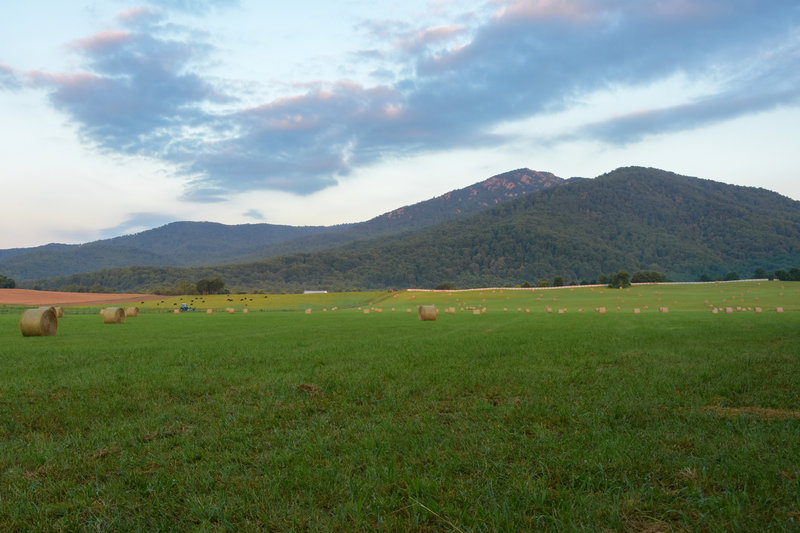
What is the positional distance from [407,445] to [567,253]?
16508 cm

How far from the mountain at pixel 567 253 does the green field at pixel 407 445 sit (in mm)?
138520

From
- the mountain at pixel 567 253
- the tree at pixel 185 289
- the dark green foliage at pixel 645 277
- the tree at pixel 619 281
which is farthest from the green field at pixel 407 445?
the mountain at pixel 567 253

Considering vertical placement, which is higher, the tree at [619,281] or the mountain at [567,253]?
the mountain at [567,253]

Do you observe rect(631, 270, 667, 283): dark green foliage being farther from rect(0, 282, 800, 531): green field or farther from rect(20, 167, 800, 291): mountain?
rect(0, 282, 800, 531): green field

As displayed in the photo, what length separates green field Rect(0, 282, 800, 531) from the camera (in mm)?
4238

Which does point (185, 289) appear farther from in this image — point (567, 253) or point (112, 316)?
point (567, 253)

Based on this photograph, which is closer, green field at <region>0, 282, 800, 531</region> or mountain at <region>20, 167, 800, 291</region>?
green field at <region>0, 282, 800, 531</region>

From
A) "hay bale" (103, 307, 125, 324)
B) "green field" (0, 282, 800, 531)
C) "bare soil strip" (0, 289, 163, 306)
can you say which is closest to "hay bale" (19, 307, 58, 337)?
"hay bale" (103, 307, 125, 324)

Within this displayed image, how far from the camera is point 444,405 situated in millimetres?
7824

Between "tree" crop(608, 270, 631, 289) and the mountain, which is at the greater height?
the mountain

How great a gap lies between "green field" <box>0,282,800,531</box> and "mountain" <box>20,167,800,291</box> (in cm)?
13852

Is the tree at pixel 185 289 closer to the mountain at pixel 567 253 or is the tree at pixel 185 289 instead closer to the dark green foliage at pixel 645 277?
the mountain at pixel 567 253

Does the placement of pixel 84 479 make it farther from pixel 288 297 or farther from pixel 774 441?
pixel 288 297

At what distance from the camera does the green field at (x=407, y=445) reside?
4238 millimetres
